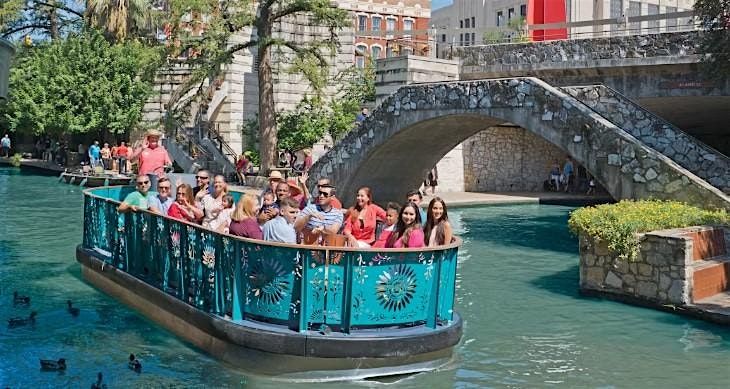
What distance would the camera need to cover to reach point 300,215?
10.3m

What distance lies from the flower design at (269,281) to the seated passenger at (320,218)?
0.90m

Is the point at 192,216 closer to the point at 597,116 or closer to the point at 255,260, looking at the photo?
the point at 255,260

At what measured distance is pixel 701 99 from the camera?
23406mm

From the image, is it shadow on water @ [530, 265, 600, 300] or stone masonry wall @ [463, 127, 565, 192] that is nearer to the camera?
shadow on water @ [530, 265, 600, 300]

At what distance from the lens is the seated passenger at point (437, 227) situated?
9375 millimetres

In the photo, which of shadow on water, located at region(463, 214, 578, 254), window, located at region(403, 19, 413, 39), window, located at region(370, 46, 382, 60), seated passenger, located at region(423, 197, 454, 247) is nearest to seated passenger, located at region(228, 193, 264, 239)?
seated passenger, located at region(423, 197, 454, 247)

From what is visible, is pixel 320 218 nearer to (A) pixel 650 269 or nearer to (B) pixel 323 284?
(B) pixel 323 284

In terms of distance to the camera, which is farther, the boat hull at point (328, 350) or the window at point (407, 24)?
the window at point (407, 24)

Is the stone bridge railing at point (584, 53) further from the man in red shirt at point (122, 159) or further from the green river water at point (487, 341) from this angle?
the man in red shirt at point (122, 159)

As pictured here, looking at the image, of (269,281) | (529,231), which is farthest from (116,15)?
(269,281)

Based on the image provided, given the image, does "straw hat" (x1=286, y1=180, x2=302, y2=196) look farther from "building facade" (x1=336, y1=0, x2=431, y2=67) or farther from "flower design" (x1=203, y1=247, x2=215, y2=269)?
→ "building facade" (x1=336, y1=0, x2=431, y2=67)

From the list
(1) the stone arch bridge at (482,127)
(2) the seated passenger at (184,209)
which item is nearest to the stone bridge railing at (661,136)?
(1) the stone arch bridge at (482,127)

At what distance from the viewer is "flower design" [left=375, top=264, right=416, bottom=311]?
8586 millimetres

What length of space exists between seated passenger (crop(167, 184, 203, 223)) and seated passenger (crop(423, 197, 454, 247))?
318 centimetres
